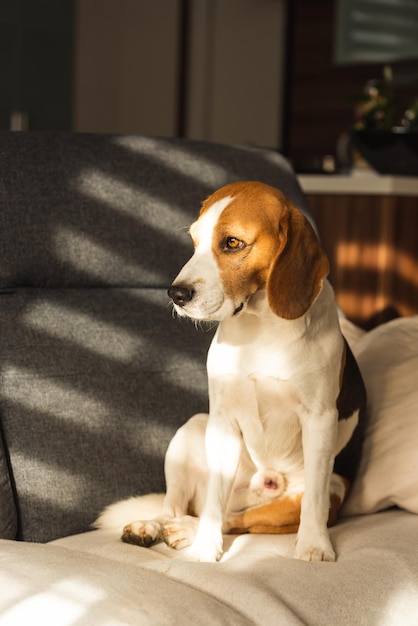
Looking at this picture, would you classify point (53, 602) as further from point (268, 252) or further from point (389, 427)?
point (389, 427)

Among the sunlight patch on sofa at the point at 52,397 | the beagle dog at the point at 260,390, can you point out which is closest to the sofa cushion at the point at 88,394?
the sunlight patch on sofa at the point at 52,397

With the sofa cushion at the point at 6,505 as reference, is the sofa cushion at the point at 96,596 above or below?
above

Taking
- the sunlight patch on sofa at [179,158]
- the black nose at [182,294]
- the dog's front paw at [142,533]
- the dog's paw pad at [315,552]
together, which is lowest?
the dog's front paw at [142,533]

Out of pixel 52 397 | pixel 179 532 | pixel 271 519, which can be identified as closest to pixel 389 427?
pixel 271 519

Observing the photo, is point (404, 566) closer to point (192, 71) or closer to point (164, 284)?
point (164, 284)

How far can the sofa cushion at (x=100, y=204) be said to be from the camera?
205cm

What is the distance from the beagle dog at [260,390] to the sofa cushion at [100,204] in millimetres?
473

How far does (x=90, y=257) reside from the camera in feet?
6.95

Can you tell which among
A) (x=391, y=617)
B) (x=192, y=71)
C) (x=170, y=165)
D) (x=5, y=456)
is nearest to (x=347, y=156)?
(x=170, y=165)

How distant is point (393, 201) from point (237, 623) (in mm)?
2060

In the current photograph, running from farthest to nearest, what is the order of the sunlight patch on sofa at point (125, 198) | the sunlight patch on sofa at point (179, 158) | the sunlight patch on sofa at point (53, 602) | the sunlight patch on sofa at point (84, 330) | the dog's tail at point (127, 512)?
the sunlight patch on sofa at point (179, 158) < the sunlight patch on sofa at point (125, 198) < the sunlight patch on sofa at point (84, 330) < the dog's tail at point (127, 512) < the sunlight patch on sofa at point (53, 602)

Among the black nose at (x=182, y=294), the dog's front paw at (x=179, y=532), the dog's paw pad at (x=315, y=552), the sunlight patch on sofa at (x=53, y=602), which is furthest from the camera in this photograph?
the dog's front paw at (x=179, y=532)

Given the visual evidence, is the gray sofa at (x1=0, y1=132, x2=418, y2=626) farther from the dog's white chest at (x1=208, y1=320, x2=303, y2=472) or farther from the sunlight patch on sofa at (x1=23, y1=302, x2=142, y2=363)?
the dog's white chest at (x1=208, y1=320, x2=303, y2=472)

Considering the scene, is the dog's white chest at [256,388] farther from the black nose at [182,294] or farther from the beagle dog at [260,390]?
the black nose at [182,294]
